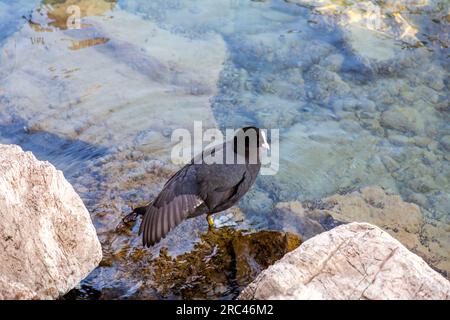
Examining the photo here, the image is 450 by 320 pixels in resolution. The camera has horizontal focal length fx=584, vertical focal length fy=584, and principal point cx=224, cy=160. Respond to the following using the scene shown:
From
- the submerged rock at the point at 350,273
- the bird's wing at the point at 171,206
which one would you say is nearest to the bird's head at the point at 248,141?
the bird's wing at the point at 171,206

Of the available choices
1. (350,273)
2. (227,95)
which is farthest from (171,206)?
(227,95)

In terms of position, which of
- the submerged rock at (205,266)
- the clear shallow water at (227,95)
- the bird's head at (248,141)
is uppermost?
the bird's head at (248,141)

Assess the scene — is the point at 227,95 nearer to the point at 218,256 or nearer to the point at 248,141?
the point at 248,141

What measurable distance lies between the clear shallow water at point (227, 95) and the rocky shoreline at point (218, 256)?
22 centimetres

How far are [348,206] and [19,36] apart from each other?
5.99 metres

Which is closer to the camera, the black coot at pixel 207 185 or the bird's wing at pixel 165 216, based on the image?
the bird's wing at pixel 165 216

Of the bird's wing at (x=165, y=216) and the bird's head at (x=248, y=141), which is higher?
the bird's head at (x=248, y=141)

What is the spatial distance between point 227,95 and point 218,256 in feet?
10.5

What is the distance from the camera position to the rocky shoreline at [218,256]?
378 cm

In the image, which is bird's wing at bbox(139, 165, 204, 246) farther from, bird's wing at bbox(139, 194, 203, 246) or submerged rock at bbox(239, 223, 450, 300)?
submerged rock at bbox(239, 223, 450, 300)

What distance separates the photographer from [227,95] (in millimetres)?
7922

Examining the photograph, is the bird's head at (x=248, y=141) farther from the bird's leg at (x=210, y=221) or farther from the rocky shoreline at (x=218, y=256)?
the rocky shoreline at (x=218, y=256)

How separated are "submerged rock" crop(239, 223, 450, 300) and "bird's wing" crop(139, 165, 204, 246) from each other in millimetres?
1289

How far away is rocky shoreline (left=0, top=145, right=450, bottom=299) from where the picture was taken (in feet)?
12.4
